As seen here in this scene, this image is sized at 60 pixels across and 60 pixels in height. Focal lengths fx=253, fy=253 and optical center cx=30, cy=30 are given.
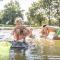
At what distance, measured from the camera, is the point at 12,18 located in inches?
130

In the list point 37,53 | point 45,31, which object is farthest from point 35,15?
point 37,53

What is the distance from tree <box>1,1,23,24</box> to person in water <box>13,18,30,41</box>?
4.5 inches

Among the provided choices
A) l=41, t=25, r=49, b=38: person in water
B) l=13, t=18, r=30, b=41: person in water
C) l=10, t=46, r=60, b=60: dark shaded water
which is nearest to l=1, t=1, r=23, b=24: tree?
l=13, t=18, r=30, b=41: person in water

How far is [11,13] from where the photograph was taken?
330cm

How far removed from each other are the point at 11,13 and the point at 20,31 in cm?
27

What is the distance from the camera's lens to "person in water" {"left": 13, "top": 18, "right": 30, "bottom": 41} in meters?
3.21

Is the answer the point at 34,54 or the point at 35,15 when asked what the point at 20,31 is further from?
the point at 34,54

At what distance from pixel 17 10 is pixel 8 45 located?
19.8 inches

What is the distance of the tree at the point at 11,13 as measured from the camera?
129 inches

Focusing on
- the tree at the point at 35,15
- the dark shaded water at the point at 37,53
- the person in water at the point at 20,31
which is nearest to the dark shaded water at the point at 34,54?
the dark shaded water at the point at 37,53

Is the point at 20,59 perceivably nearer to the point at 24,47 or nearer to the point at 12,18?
the point at 24,47

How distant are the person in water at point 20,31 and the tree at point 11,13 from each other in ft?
0.38

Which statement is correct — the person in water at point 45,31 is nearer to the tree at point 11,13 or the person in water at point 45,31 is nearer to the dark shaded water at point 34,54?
the dark shaded water at point 34,54

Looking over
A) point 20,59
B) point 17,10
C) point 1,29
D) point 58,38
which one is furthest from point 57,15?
point 20,59
